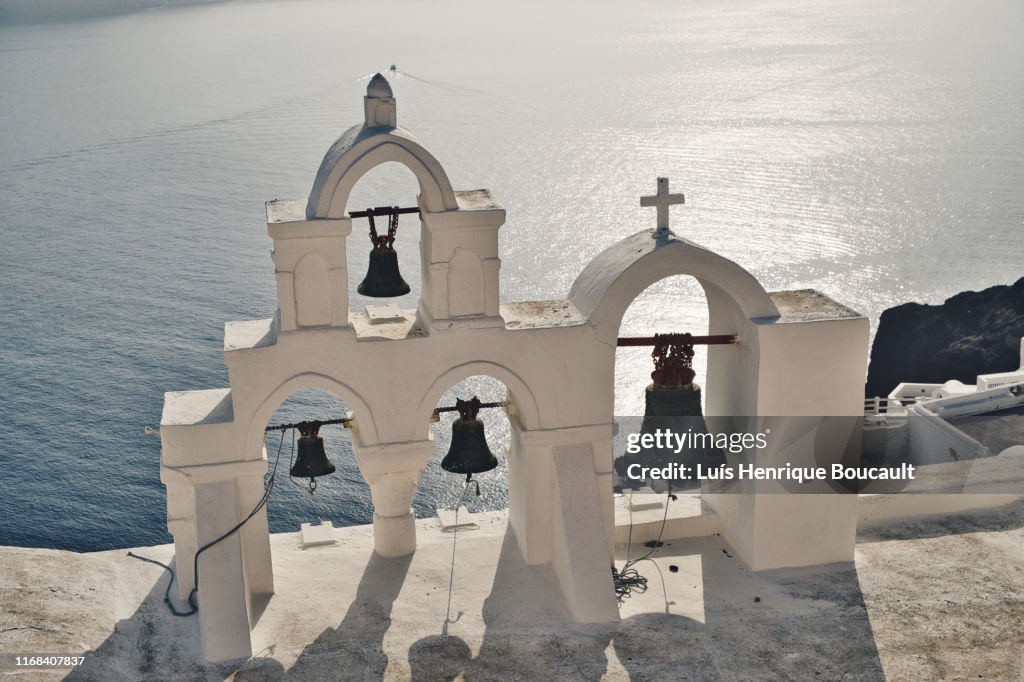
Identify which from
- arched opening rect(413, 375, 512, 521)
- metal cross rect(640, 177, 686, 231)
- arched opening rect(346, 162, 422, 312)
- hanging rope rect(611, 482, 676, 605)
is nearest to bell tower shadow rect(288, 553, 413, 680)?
hanging rope rect(611, 482, 676, 605)

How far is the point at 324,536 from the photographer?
53.2ft

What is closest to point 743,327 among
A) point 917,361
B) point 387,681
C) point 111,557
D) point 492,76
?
point 387,681

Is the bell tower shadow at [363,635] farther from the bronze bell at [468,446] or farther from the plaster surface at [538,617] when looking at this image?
the bronze bell at [468,446]

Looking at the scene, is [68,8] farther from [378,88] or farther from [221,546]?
[221,546]

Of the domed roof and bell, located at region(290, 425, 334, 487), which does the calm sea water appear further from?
the domed roof

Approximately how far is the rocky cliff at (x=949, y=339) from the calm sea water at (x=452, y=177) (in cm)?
302

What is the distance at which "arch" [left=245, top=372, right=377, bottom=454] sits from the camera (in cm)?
1383

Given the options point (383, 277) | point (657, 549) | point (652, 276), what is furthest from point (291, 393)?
point (657, 549)

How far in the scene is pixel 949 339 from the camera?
130ft

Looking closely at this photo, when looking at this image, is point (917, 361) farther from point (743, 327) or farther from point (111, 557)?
point (111, 557)

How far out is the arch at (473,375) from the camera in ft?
46.9

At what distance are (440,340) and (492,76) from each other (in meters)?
59.4

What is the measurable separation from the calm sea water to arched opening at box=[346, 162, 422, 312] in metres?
0.24

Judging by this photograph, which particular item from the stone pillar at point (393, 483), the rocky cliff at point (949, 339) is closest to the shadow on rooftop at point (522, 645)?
the stone pillar at point (393, 483)
